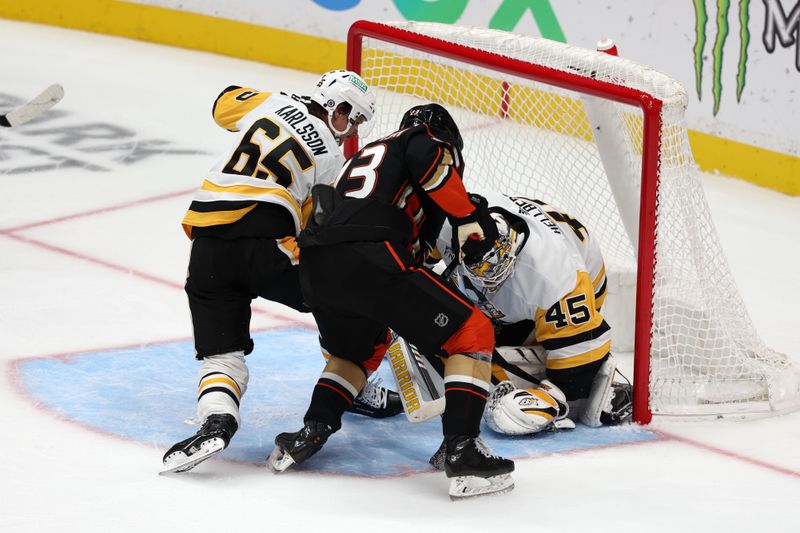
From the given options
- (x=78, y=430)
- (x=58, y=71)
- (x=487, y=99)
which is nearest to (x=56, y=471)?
(x=78, y=430)

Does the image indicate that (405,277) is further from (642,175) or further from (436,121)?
(642,175)

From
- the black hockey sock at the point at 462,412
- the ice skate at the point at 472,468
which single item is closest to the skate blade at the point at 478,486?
the ice skate at the point at 472,468

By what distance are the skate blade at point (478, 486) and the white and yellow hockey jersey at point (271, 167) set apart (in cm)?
84

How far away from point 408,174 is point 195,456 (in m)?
0.86

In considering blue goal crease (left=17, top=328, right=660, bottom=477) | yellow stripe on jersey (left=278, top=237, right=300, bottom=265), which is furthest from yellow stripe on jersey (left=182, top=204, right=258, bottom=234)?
blue goal crease (left=17, top=328, right=660, bottom=477)

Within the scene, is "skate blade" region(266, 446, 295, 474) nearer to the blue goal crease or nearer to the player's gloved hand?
the blue goal crease

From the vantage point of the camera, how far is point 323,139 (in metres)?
3.68

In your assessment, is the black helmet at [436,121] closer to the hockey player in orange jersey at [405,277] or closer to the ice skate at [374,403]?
the hockey player in orange jersey at [405,277]

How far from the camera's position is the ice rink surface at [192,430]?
10.7 feet

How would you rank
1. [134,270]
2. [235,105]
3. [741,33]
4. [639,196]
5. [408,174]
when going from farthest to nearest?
1. [741,33]
2. [134,270]
3. [639,196]
4. [235,105]
5. [408,174]

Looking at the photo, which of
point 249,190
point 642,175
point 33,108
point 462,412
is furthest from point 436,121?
point 33,108

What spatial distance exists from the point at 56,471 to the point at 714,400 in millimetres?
1883

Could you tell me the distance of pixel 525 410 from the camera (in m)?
3.76

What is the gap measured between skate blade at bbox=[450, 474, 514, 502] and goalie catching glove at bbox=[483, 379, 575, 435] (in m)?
0.38
